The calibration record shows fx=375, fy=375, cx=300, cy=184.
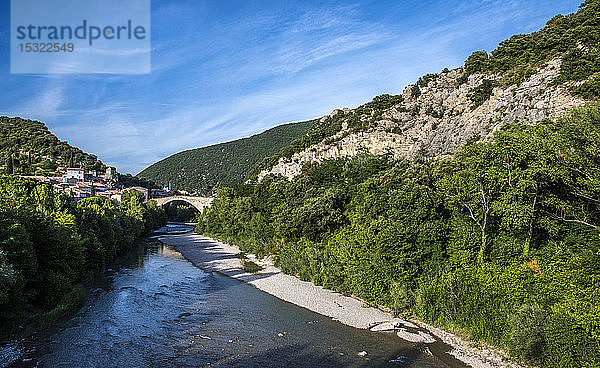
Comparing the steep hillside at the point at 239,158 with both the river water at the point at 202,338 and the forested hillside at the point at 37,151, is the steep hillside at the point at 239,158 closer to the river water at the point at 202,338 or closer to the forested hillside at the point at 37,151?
the forested hillside at the point at 37,151

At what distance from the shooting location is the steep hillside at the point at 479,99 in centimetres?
4088

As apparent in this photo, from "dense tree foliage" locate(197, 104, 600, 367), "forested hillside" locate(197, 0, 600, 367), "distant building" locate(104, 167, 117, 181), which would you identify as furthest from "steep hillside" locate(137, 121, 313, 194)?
"dense tree foliage" locate(197, 104, 600, 367)

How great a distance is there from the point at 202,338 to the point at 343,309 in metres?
9.52

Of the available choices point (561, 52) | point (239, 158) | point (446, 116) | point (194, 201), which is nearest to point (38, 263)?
point (561, 52)

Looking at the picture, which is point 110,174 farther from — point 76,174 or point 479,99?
point 479,99

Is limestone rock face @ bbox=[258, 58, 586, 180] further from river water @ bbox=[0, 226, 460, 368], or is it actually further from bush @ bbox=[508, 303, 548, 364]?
river water @ bbox=[0, 226, 460, 368]

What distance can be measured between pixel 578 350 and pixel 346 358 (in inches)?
355

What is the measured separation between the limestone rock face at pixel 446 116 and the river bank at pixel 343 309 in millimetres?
28004

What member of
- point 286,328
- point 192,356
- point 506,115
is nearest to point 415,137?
point 506,115

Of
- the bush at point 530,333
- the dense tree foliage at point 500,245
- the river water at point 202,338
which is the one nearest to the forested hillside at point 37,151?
the river water at point 202,338

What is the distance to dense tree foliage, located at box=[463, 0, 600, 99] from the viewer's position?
38.1 metres

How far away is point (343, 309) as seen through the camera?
24797 mm

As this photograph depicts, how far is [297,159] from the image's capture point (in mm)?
80188

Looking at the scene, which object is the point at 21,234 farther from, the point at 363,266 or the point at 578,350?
the point at 578,350
